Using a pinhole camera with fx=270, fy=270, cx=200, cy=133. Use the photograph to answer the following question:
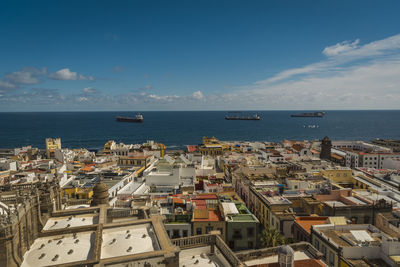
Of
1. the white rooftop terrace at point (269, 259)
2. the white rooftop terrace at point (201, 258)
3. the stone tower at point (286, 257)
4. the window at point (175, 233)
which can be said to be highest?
the stone tower at point (286, 257)

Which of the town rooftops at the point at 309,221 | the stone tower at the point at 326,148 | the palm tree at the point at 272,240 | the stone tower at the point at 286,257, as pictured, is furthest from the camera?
the stone tower at the point at 326,148

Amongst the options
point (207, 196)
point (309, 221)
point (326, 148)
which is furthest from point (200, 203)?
point (326, 148)

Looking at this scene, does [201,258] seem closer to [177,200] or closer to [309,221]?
[309,221]

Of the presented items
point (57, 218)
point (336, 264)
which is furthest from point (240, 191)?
point (57, 218)

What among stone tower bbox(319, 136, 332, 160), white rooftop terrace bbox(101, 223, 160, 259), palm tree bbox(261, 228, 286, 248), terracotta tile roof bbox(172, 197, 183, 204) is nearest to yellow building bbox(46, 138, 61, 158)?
terracotta tile roof bbox(172, 197, 183, 204)

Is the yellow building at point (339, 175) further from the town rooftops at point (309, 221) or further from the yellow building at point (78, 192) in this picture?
the yellow building at point (78, 192)

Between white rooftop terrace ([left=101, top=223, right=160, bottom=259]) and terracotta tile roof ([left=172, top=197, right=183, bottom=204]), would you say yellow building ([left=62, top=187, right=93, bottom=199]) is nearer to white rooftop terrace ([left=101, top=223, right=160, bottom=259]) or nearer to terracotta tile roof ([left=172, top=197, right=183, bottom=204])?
terracotta tile roof ([left=172, top=197, right=183, bottom=204])

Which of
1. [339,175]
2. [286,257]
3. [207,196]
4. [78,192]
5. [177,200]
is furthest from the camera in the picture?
[339,175]

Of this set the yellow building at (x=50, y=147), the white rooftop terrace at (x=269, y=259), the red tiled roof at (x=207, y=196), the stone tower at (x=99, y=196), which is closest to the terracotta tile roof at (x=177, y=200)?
the red tiled roof at (x=207, y=196)
